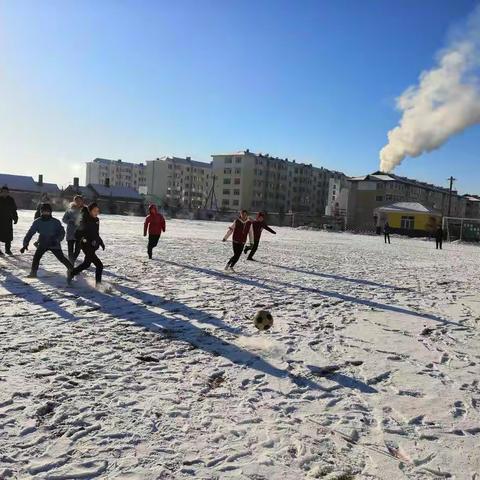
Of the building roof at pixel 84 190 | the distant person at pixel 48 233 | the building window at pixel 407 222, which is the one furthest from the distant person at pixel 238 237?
the building roof at pixel 84 190

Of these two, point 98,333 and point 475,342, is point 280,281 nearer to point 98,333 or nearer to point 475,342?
point 475,342

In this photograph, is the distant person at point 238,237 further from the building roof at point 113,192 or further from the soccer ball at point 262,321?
the building roof at point 113,192

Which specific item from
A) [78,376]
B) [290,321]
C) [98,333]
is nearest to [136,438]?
[78,376]

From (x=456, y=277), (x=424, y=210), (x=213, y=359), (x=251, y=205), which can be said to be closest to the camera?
(x=213, y=359)

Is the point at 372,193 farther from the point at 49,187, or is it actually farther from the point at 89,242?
the point at 89,242

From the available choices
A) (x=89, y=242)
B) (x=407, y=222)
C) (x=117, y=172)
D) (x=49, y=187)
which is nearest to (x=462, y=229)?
(x=407, y=222)

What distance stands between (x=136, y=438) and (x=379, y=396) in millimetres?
2180

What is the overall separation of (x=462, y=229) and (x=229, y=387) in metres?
47.8

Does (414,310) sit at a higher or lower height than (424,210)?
lower

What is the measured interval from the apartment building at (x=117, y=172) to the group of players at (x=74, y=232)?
151965 millimetres

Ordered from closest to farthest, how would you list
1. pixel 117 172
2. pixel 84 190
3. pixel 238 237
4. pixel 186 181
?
pixel 238 237, pixel 84 190, pixel 186 181, pixel 117 172

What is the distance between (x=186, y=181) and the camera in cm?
13550

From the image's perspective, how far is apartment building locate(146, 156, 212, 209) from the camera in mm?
128250

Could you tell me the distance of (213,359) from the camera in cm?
Result: 493
